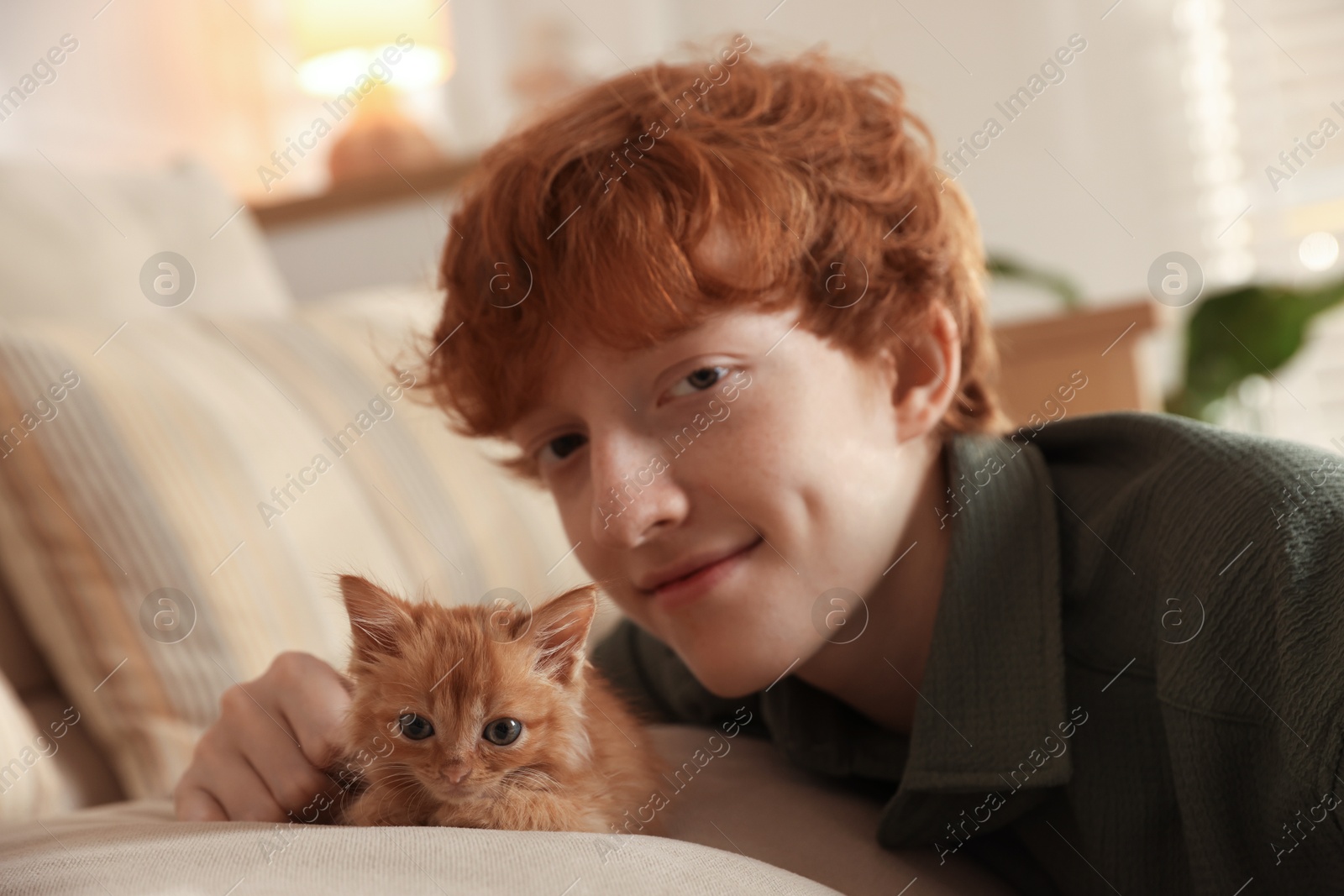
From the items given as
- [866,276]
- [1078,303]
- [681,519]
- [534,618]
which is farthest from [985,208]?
[534,618]

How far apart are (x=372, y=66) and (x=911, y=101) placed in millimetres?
1298

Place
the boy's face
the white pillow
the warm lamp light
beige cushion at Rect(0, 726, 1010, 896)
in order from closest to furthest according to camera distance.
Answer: beige cushion at Rect(0, 726, 1010, 896)
the boy's face
the white pillow
the warm lamp light

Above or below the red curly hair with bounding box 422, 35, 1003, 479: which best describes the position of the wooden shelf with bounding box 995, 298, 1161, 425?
below

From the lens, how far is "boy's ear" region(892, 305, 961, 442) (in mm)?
1018

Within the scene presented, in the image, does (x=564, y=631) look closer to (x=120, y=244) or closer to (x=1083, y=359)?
(x=120, y=244)

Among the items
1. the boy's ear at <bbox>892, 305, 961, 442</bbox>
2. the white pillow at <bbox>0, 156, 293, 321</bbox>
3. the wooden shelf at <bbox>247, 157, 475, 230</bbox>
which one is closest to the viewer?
the boy's ear at <bbox>892, 305, 961, 442</bbox>

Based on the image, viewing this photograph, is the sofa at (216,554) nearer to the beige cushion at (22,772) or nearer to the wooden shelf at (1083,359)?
the beige cushion at (22,772)

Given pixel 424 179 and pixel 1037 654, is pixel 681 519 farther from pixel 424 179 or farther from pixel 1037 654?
pixel 424 179

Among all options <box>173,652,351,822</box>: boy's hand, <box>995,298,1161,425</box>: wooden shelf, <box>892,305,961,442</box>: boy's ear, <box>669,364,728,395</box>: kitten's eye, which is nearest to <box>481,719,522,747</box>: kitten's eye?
<box>173,652,351,822</box>: boy's hand

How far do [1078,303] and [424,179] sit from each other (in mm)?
1485

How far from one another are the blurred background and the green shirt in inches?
63.0

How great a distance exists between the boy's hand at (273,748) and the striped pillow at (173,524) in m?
0.22

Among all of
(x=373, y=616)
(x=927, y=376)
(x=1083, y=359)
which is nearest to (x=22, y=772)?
(x=373, y=616)

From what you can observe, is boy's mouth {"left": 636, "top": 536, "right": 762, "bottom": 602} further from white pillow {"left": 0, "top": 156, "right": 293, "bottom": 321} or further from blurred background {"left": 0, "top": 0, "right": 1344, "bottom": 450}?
blurred background {"left": 0, "top": 0, "right": 1344, "bottom": 450}
